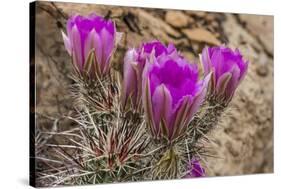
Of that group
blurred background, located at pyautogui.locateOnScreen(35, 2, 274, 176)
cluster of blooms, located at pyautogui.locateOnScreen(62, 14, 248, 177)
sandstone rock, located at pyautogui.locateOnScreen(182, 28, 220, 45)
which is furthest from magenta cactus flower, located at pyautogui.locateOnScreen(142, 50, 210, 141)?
sandstone rock, located at pyautogui.locateOnScreen(182, 28, 220, 45)

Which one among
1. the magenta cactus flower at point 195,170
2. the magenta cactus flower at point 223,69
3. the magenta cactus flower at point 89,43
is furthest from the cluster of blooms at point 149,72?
the magenta cactus flower at point 195,170

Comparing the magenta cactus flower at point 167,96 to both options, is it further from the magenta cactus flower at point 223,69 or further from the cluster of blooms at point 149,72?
the magenta cactus flower at point 223,69

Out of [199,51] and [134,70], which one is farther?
[199,51]

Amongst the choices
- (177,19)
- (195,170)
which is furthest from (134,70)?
(195,170)

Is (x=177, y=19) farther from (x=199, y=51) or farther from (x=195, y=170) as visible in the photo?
(x=195, y=170)

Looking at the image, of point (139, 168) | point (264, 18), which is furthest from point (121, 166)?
point (264, 18)

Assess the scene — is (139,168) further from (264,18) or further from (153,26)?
(264,18)

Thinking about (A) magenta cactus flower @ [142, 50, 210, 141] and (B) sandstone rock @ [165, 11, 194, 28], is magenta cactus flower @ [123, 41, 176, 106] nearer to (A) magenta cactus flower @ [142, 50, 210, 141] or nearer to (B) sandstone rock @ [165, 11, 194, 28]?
(A) magenta cactus flower @ [142, 50, 210, 141]

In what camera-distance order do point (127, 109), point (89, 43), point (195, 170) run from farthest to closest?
point (195, 170) < point (127, 109) < point (89, 43)
